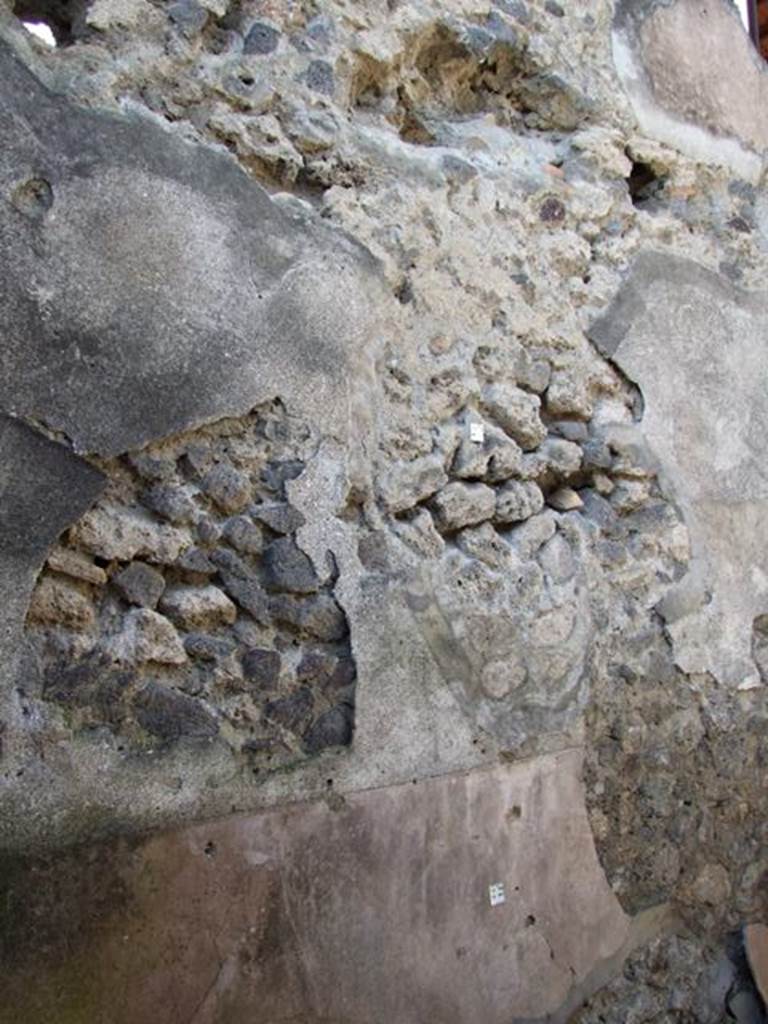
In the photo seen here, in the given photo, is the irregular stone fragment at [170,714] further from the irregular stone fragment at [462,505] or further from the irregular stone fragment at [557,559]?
the irregular stone fragment at [557,559]

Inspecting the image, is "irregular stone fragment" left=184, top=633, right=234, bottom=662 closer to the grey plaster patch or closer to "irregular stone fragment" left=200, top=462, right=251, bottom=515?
"irregular stone fragment" left=200, top=462, right=251, bottom=515

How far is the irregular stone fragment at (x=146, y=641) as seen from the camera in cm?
167

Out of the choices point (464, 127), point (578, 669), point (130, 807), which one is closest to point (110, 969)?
point (130, 807)

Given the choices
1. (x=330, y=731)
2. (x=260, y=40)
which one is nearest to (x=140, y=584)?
(x=330, y=731)

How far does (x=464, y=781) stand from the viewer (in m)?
2.05

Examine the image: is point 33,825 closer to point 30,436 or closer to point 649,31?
point 30,436

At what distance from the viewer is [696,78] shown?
3.06 meters

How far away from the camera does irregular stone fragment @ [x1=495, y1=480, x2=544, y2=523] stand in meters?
2.28

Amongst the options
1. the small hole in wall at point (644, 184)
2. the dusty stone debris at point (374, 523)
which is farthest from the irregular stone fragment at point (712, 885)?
the small hole in wall at point (644, 184)

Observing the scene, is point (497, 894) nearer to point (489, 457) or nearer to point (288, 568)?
point (288, 568)

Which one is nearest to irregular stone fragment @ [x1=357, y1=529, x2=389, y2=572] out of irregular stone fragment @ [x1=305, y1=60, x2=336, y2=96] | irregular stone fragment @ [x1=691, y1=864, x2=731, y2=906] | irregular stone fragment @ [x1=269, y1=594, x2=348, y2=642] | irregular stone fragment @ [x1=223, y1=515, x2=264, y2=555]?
irregular stone fragment @ [x1=269, y1=594, x2=348, y2=642]

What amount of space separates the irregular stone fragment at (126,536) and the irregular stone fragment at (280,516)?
0.16 metres

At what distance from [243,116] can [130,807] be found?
1.34m

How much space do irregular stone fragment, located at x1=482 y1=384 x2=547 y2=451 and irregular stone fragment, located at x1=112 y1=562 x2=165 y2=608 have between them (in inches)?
35.6
